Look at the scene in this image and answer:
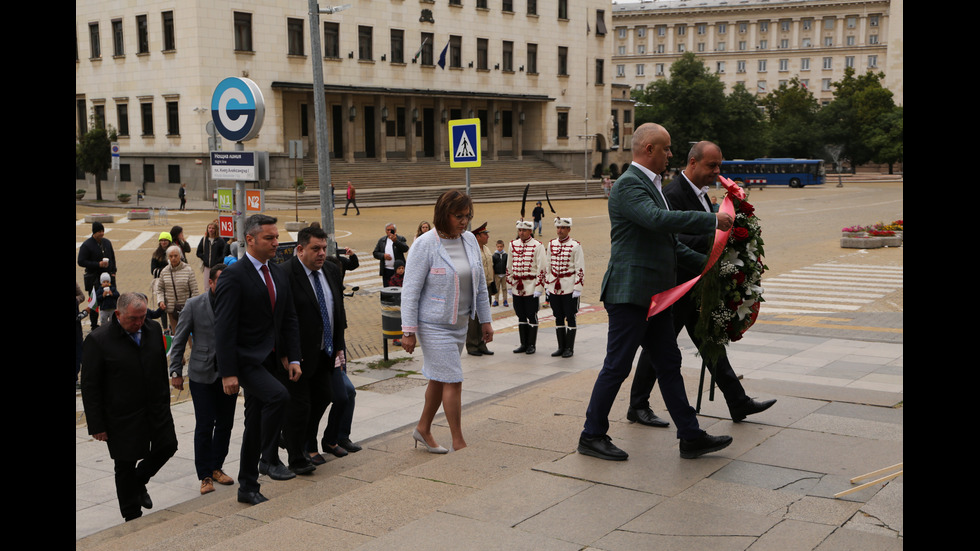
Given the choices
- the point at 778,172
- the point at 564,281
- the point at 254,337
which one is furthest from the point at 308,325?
the point at 778,172

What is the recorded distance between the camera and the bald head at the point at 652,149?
5.53 meters

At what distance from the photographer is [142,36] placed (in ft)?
171

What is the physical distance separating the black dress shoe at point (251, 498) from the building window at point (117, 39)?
5327 cm

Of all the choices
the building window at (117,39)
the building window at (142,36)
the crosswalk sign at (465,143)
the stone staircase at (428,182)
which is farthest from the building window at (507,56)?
the crosswalk sign at (465,143)

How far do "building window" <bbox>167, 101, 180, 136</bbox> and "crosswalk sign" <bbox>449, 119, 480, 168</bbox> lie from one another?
42632 mm

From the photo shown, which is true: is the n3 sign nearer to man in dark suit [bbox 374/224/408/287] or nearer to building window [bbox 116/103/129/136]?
man in dark suit [bbox 374/224/408/287]

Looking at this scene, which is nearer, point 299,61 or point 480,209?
point 480,209

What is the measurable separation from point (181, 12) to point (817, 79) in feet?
311

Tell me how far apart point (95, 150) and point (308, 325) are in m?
46.3

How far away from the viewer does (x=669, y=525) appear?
459 cm

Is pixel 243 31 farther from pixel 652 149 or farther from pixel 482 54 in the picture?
pixel 652 149

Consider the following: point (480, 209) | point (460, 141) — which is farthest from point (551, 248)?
point (480, 209)

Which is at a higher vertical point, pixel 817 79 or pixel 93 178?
pixel 817 79

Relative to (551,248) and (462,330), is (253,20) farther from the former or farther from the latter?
(462,330)
